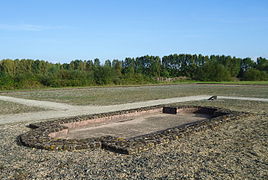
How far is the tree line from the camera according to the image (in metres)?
35.7

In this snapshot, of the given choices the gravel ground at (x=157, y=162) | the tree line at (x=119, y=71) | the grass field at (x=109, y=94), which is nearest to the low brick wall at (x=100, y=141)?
the gravel ground at (x=157, y=162)

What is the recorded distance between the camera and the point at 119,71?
55719mm

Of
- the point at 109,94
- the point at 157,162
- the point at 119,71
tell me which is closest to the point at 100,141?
Answer: the point at 157,162

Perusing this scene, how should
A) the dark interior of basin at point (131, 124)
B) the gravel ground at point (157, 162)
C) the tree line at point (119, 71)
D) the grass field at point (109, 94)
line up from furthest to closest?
the tree line at point (119, 71), the grass field at point (109, 94), the dark interior of basin at point (131, 124), the gravel ground at point (157, 162)

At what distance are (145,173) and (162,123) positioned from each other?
5.86 m

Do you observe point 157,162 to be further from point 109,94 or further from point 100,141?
point 109,94

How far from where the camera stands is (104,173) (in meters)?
4.90

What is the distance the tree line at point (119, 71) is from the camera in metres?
35.7

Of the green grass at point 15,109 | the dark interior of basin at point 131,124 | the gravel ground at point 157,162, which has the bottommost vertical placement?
the dark interior of basin at point 131,124

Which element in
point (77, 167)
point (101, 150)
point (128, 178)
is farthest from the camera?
point (101, 150)

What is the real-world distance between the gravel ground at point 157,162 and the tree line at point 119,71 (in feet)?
92.8

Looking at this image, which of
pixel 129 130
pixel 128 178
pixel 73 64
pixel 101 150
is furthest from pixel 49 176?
pixel 73 64

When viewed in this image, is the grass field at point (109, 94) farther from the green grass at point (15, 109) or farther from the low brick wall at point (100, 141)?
the low brick wall at point (100, 141)

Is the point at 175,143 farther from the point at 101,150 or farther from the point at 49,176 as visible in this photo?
the point at 49,176
